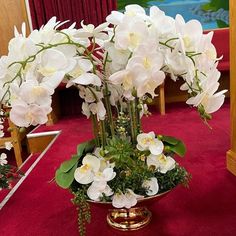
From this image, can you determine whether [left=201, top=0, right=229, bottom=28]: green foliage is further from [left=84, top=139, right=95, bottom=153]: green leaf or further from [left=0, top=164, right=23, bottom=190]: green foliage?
[left=84, top=139, right=95, bottom=153]: green leaf

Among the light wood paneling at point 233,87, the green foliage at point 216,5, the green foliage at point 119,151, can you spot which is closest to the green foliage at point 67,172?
the green foliage at point 119,151

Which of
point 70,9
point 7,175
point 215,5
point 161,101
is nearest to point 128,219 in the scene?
point 7,175

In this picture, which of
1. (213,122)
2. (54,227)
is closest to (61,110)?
(213,122)

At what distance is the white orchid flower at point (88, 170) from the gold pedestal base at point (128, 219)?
24 centimetres

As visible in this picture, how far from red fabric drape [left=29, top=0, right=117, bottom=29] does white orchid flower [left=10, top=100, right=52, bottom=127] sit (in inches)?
116

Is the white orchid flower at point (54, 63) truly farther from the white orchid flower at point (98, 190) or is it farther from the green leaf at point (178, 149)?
the green leaf at point (178, 149)

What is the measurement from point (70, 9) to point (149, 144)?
2.99 metres

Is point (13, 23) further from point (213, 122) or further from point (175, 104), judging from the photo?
point (213, 122)

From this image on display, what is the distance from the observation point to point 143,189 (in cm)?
98

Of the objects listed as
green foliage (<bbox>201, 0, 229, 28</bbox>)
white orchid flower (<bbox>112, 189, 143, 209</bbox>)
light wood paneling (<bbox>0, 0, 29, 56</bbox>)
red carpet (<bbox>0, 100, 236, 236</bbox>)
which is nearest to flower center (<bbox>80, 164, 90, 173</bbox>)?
white orchid flower (<bbox>112, 189, 143, 209</bbox>)

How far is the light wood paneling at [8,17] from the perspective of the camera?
3.79 meters

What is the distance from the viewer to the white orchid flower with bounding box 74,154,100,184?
3.10ft

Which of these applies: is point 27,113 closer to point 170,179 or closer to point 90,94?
point 90,94

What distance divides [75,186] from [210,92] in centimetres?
47
